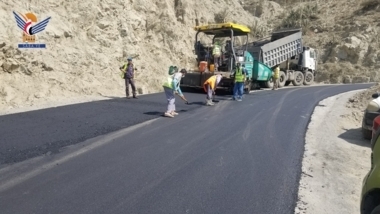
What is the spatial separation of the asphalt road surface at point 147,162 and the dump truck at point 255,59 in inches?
264

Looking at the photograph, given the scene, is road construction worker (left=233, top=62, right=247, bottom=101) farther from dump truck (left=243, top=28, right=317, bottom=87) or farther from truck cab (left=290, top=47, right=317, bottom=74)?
truck cab (left=290, top=47, right=317, bottom=74)

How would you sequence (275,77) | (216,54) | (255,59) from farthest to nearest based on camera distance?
(275,77) < (255,59) < (216,54)

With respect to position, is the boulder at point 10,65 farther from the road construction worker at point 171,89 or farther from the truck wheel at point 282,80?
the truck wheel at point 282,80

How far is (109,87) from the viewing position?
53.9 feet

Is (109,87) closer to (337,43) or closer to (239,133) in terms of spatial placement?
(239,133)

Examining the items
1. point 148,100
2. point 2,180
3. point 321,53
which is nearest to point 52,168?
point 2,180

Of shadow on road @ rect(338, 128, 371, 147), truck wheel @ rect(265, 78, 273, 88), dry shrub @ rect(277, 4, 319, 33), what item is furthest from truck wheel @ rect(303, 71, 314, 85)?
shadow on road @ rect(338, 128, 371, 147)

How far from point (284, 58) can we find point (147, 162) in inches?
681

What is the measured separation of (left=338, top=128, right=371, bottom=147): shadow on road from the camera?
28.7ft

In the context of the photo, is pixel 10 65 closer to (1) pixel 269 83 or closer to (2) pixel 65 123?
(2) pixel 65 123

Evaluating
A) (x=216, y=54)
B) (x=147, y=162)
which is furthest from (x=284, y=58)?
(x=147, y=162)

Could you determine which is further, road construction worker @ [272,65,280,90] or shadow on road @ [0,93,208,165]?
road construction worker @ [272,65,280,90]

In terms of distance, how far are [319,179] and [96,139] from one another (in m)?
4.27

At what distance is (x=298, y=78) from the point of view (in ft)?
80.1
